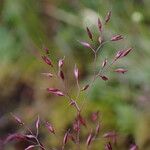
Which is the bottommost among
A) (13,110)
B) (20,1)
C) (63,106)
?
(13,110)

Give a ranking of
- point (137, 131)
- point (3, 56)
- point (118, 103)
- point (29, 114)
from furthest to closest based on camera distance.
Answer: point (3, 56) → point (29, 114) → point (118, 103) → point (137, 131)

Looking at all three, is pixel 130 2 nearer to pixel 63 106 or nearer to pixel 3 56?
pixel 63 106

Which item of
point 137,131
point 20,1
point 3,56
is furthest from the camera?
point 3,56

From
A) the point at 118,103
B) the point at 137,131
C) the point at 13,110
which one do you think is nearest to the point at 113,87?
the point at 118,103

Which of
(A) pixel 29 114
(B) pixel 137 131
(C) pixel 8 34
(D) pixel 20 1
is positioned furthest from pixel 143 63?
(C) pixel 8 34

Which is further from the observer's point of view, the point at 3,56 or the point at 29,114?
the point at 3,56

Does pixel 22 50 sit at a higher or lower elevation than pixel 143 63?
lower
